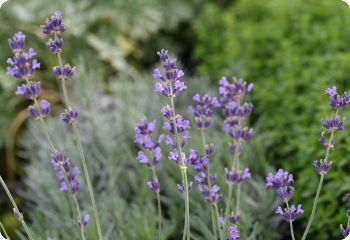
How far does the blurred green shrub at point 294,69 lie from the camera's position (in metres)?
2.64

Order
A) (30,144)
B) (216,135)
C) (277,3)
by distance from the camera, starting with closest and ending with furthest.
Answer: (216,135) → (30,144) → (277,3)

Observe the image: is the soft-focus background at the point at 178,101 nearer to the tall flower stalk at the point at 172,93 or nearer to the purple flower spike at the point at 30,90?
the tall flower stalk at the point at 172,93

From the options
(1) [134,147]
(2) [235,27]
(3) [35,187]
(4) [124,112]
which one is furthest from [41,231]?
(2) [235,27]

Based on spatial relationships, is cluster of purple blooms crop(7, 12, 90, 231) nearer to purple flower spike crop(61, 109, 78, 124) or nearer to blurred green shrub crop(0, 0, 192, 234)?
purple flower spike crop(61, 109, 78, 124)

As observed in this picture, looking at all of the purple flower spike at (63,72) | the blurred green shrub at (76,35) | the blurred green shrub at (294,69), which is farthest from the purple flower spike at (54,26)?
the blurred green shrub at (76,35)

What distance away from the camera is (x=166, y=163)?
9.58 feet

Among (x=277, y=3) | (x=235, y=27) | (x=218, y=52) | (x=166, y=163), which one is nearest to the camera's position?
(x=166, y=163)

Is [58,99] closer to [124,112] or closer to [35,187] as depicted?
[124,112]

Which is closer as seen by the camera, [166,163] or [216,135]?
[166,163]

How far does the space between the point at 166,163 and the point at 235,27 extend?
6.45 feet

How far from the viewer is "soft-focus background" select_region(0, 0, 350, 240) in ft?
8.57

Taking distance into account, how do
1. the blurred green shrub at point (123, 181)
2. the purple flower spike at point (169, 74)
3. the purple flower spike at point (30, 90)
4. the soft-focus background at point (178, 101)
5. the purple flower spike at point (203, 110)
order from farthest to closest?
1. the soft-focus background at point (178, 101)
2. the blurred green shrub at point (123, 181)
3. the purple flower spike at point (203, 110)
4. the purple flower spike at point (30, 90)
5. the purple flower spike at point (169, 74)

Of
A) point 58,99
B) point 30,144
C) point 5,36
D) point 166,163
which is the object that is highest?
point 5,36

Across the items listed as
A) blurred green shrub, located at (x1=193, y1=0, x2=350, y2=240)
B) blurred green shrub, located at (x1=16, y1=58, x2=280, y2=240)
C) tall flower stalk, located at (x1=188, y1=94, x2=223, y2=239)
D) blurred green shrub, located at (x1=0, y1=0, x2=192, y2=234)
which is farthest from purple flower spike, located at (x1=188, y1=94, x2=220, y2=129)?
blurred green shrub, located at (x1=0, y1=0, x2=192, y2=234)
